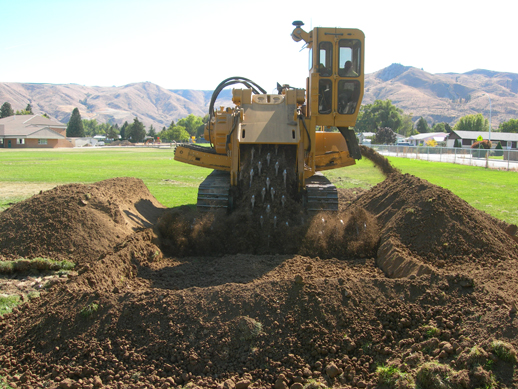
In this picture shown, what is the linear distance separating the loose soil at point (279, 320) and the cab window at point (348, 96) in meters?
3.53

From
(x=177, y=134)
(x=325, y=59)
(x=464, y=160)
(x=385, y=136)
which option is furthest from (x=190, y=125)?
(x=325, y=59)

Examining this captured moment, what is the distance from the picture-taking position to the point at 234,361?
4.00 meters

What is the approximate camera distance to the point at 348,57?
9.30 metres

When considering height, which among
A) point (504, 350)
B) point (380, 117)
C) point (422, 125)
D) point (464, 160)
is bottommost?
point (504, 350)

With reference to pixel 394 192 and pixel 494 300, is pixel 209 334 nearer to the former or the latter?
pixel 494 300

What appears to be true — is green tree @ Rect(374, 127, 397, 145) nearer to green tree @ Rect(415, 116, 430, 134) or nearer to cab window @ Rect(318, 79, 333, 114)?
green tree @ Rect(415, 116, 430, 134)

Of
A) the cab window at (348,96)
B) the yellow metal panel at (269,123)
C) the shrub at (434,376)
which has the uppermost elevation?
the cab window at (348,96)

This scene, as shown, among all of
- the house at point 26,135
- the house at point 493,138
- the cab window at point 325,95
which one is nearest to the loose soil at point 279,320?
the cab window at point 325,95

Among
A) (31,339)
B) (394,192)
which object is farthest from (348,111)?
(31,339)

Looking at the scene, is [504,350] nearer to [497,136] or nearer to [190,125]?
[497,136]

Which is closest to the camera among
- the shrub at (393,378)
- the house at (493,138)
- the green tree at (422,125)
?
the shrub at (393,378)

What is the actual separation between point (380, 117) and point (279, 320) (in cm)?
10774

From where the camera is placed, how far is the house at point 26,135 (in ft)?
270

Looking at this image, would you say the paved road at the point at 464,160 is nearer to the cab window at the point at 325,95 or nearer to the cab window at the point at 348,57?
the cab window at the point at 348,57
